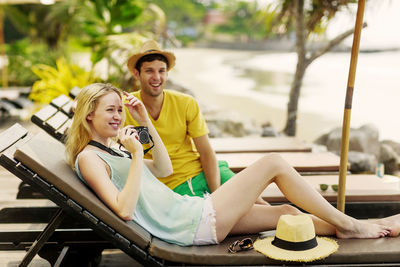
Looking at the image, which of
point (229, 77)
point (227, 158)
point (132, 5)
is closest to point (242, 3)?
point (229, 77)

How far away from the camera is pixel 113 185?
2.51m

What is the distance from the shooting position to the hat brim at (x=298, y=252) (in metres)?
2.49

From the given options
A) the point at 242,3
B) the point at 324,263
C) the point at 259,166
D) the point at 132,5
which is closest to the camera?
the point at 324,263

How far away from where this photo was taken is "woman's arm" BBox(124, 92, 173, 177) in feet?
9.55

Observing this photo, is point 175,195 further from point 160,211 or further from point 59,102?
point 59,102

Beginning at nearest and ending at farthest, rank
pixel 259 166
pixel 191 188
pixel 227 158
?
1. pixel 259 166
2. pixel 191 188
3. pixel 227 158

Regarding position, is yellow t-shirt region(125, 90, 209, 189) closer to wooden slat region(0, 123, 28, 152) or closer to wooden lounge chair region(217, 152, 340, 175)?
wooden lounge chair region(217, 152, 340, 175)

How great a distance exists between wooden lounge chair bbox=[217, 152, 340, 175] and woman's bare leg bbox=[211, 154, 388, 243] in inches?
50.5

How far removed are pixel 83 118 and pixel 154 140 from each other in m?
0.48

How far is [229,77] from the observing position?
23562 millimetres

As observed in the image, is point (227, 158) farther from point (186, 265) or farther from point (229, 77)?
point (229, 77)

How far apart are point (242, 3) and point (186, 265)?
232 feet

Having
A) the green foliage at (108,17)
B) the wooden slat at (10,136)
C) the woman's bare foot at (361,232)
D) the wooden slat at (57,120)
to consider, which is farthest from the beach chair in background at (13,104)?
the woman's bare foot at (361,232)

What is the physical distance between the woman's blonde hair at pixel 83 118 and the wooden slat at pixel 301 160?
1634mm
